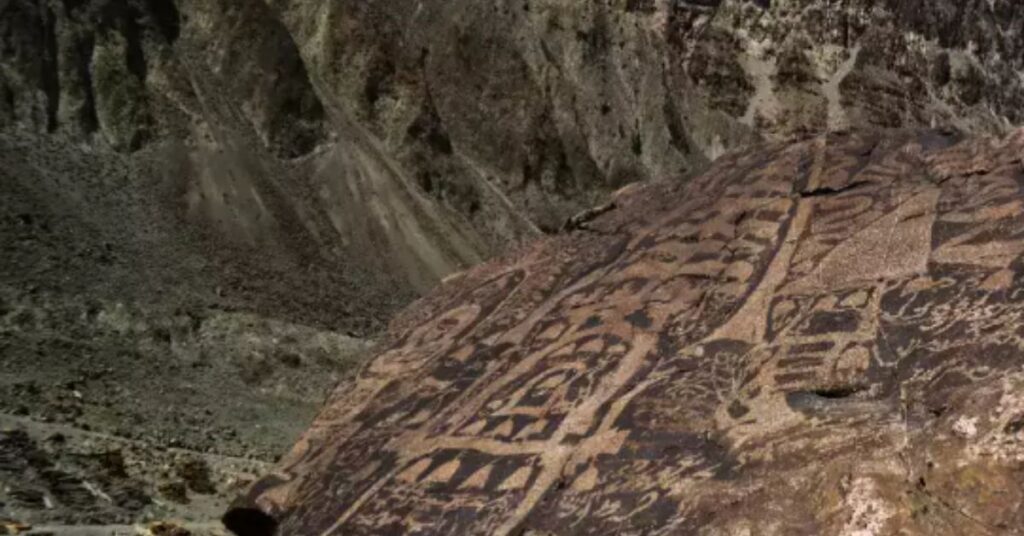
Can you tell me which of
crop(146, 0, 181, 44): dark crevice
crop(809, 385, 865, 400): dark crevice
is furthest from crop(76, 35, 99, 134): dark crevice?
crop(809, 385, 865, 400): dark crevice

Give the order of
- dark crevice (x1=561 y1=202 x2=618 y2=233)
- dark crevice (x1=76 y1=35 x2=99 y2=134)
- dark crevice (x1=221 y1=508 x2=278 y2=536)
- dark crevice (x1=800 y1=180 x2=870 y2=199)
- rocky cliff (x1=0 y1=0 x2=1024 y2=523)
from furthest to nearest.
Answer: dark crevice (x1=76 y1=35 x2=99 y2=134)
rocky cliff (x1=0 y1=0 x2=1024 y2=523)
dark crevice (x1=561 y1=202 x2=618 y2=233)
dark crevice (x1=800 y1=180 x2=870 y2=199)
dark crevice (x1=221 y1=508 x2=278 y2=536)

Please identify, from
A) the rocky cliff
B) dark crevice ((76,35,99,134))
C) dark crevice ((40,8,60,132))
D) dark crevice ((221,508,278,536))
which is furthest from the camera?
dark crevice ((76,35,99,134))

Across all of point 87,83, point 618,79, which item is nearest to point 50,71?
point 87,83

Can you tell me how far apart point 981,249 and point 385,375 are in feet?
11.9

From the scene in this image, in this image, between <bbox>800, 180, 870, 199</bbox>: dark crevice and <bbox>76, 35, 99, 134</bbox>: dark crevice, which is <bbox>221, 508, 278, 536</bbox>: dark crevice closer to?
<bbox>800, 180, 870, 199</bbox>: dark crevice

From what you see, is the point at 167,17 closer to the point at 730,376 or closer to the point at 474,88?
the point at 474,88

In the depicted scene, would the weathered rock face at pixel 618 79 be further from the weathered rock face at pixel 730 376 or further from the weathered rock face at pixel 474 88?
the weathered rock face at pixel 730 376

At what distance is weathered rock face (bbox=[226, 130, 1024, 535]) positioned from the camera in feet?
16.7

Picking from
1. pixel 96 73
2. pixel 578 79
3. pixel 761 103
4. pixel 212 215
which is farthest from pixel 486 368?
pixel 761 103

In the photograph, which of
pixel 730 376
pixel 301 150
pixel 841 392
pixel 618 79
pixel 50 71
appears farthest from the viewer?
pixel 618 79

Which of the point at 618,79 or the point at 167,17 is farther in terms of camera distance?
the point at 618,79

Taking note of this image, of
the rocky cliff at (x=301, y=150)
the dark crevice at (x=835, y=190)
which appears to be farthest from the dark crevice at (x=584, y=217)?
the rocky cliff at (x=301, y=150)

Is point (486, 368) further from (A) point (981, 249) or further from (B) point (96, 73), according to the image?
(B) point (96, 73)

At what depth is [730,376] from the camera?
611cm
